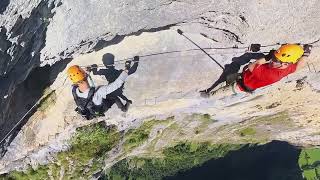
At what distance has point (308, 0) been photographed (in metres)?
8.60

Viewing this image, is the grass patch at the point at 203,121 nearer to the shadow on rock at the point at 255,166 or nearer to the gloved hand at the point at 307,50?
the gloved hand at the point at 307,50

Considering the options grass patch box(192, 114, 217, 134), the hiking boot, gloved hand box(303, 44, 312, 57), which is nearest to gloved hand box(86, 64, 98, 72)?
the hiking boot

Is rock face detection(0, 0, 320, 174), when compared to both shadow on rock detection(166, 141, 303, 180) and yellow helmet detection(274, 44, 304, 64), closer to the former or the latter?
yellow helmet detection(274, 44, 304, 64)

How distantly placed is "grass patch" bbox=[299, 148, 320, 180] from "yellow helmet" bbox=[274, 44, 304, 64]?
15394 mm

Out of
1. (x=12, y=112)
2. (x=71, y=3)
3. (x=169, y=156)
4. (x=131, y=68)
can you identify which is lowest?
(x=169, y=156)

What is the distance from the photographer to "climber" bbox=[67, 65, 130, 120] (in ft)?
29.8

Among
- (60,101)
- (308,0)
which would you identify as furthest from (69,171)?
(308,0)

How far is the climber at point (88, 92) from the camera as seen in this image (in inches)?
358

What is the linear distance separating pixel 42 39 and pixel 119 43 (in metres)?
2.39

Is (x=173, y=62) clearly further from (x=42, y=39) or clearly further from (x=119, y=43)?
(x=42, y=39)

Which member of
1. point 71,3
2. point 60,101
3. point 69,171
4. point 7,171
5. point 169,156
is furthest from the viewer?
point 169,156

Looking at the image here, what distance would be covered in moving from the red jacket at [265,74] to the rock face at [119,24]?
0.87m

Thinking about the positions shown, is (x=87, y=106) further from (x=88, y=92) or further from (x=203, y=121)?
(x=203, y=121)

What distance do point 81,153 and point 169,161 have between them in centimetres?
760
